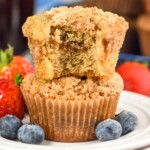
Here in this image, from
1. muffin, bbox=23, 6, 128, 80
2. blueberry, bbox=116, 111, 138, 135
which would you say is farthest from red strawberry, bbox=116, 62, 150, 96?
muffin, bbox=23, 6, 128, 80

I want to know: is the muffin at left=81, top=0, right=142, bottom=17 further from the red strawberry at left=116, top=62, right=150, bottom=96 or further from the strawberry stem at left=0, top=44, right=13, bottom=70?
the strawberry stem at left=0, top=44, right=13, bottom=70

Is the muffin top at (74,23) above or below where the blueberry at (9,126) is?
above

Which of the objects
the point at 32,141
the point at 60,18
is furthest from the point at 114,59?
the point at 32,141

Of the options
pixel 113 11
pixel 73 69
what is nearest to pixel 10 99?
pixel 73 69

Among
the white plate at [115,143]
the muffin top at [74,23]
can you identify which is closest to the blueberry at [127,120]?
the white plate at [115,143]

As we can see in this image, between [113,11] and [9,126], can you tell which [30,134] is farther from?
[113,11]

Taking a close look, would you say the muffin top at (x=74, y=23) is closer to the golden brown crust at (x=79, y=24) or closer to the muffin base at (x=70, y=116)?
the golden brown crust at (x=79, y=24)

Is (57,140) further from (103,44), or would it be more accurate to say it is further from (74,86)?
(103,44)
